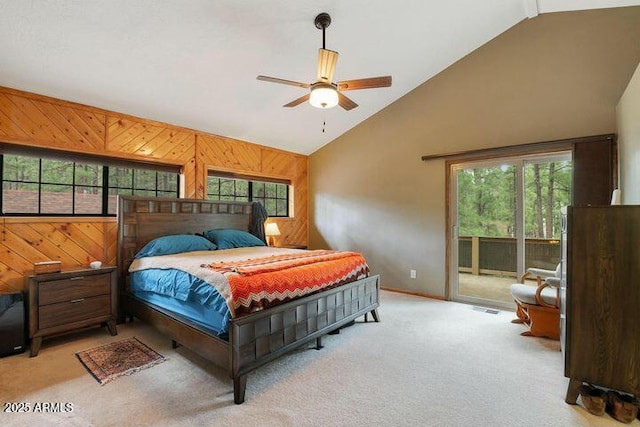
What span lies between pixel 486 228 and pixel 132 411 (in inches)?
173

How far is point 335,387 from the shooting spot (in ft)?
7.34

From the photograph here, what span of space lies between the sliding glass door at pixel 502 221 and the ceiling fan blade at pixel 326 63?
9.01ft

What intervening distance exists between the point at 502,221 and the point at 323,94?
3158mm

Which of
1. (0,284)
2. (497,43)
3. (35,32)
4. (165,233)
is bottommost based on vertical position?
(0,284)

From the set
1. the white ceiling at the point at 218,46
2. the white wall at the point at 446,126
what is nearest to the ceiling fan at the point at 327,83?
the white ceiling at the point at 218,46

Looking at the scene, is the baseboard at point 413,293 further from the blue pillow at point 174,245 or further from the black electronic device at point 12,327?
the black electronic device at point 12,327

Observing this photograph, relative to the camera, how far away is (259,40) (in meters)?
3.20

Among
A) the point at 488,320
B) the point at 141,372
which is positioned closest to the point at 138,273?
the point at 141,372

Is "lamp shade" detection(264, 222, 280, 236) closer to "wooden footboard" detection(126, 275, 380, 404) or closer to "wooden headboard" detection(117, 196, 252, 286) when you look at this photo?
"wooden headboard" detection(117, 196, 252, 286)

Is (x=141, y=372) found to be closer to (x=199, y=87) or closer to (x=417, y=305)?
(x=199, y=87)

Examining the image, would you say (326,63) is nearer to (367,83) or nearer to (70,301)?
(367,83)

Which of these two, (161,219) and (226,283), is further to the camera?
(161,219)

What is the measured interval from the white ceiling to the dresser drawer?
2003mm

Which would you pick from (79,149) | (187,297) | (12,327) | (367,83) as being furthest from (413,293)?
(79,149)
